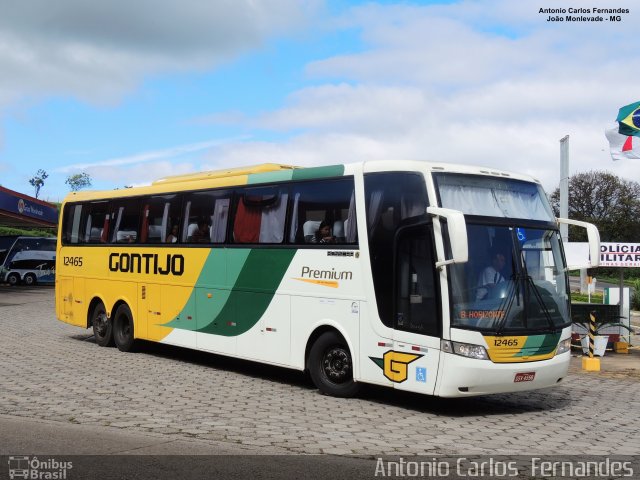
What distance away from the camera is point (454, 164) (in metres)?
10.4

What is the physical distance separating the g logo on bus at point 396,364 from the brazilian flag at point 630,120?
19.1 metres

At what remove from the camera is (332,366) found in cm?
1131

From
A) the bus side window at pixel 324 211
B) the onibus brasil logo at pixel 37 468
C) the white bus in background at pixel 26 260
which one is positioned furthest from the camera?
the white bus in background at pixel 26 260

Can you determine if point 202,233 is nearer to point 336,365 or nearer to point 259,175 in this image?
point 259,175

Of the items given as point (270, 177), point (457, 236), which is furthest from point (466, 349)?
point (270, 177)

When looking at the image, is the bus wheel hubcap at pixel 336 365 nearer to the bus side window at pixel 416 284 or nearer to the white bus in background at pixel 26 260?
the bus side window at pixel 416 284

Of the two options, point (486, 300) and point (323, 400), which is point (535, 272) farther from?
point (323, 400)

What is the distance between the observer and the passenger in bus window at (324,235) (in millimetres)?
11422

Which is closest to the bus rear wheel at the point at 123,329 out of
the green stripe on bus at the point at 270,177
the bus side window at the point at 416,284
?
the green stripe on bus at the point at 270,177

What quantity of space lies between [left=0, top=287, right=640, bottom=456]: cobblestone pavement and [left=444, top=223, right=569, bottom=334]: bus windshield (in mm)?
1277

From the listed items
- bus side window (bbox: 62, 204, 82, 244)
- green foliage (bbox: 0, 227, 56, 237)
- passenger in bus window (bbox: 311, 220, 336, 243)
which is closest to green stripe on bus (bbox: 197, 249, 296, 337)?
passenger in bus window (bbox: 311, 220, 336, 243)

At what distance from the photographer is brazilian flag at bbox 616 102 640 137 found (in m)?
25.7

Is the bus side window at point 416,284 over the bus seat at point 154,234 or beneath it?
beneath

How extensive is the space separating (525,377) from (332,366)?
2.86 meters
